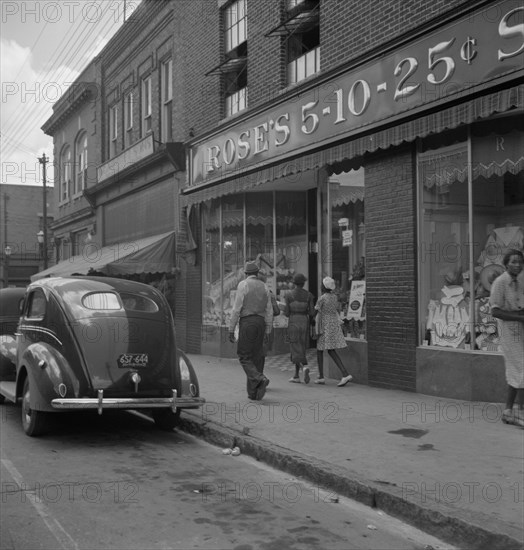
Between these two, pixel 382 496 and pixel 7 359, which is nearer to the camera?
pixel 382 496

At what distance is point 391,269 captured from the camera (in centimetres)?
983

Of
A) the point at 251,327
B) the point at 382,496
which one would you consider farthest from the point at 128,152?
the point at 382,496

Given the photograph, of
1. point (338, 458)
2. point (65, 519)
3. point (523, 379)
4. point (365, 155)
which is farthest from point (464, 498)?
point (365, 155)

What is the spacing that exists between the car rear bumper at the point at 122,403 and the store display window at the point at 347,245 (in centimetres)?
405

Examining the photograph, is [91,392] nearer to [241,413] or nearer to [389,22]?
[241,413]

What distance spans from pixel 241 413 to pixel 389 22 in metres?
6.15

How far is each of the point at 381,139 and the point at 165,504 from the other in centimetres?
633

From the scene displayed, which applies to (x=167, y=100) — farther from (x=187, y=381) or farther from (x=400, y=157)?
(x=187, y=381)

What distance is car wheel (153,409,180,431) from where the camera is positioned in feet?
26.6

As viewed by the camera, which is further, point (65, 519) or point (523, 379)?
point (523, 379)

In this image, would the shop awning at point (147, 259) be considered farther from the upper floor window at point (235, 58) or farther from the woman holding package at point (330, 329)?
the woman holding package at point (330, 329)

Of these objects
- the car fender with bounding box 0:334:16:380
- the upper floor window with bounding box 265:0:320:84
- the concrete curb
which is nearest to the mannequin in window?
the concrete curb

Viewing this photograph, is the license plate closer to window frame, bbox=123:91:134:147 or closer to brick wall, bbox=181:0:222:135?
brick wall, bbox=181:0:222:135

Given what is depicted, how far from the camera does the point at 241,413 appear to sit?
8.38 metres
